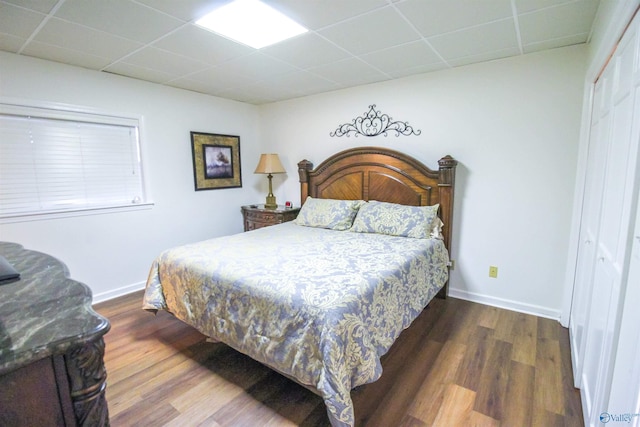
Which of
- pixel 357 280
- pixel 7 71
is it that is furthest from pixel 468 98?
pixel 7 71

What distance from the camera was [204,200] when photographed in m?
3.97

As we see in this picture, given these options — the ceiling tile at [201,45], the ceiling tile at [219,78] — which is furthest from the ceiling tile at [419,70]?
the ceiling tile at [219,78]

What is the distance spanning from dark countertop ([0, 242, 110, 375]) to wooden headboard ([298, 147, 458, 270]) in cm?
280

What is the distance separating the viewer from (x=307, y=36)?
7.27 ft

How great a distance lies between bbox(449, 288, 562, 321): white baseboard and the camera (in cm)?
272

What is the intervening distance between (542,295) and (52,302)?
3308 mm

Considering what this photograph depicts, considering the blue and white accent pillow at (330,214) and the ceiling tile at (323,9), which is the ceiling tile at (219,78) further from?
the blue and white accent pillow at (330,214)

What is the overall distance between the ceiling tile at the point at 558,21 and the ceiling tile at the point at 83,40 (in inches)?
108

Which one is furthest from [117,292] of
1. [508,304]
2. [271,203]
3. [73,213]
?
[508,304]

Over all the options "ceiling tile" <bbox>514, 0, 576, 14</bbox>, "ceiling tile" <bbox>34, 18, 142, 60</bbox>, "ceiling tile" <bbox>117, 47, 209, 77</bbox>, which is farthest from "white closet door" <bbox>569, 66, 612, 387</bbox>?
"ceiling tile" <bbox>34, 18, 142, 60</bbox>

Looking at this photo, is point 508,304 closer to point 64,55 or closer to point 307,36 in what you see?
point 307,36

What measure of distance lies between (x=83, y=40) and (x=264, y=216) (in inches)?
94.4

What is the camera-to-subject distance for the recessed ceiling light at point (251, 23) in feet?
6.12

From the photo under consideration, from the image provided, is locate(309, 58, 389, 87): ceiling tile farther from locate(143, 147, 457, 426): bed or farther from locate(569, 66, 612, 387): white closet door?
locate(569, 66, 612, 387): white closet door
